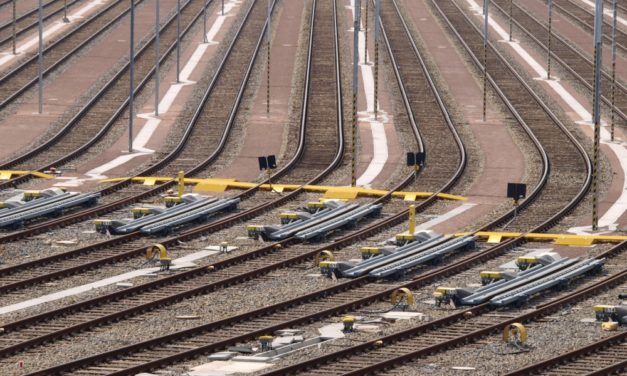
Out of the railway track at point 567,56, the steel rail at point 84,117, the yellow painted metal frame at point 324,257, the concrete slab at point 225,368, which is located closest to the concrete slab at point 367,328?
the concrete slab at point 225,368

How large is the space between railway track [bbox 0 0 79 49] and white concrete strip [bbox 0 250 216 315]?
50177mm

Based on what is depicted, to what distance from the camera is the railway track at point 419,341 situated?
26.3 metres

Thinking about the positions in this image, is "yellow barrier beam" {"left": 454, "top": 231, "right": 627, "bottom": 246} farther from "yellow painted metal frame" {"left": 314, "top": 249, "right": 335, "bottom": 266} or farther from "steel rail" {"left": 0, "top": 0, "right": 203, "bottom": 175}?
"steel rail" {"left": 0, "top": 0, "right": 203, "bottom": 175}

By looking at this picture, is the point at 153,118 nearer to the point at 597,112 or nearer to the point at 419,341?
the point at 597,112

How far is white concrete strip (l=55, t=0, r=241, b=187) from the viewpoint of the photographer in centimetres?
4934

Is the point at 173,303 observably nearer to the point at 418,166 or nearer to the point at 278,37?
the point at 418,166

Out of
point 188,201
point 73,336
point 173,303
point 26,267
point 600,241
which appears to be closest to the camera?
point 73,336

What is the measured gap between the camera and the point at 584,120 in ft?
211

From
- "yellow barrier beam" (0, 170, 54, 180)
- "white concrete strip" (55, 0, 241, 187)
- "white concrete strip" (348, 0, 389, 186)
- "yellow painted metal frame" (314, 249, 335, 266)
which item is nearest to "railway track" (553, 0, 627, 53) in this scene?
"white concrete strip" (348, 0, 389, 186)

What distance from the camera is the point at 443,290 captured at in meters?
31.7

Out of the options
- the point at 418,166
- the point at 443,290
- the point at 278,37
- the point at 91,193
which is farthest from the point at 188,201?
the point at 278,37

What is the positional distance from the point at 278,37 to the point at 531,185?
1767 inches

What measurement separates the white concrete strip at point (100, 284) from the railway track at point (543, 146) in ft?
26.8

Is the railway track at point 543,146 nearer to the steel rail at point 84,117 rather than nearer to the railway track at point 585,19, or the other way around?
the railway track at point 585,19
